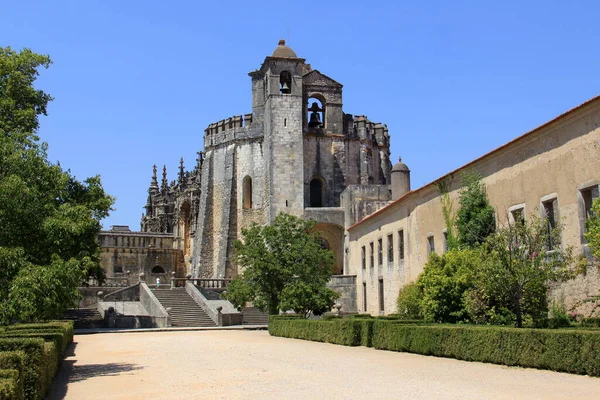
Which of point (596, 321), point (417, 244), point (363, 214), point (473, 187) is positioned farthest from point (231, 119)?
point (596, 321)

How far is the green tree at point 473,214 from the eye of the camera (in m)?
23.4

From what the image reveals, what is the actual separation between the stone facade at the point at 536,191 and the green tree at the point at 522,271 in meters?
0.83

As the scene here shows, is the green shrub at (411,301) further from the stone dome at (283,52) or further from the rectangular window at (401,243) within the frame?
the stone dome at (283,52)

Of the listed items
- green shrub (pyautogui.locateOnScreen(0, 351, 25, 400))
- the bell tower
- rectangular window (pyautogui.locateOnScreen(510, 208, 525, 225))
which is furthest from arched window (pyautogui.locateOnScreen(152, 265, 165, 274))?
green shrub (pyautogui.locateOnScreen(0, 351, 25, 400))

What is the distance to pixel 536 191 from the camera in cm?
2055

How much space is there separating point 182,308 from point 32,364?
2953 centimetres

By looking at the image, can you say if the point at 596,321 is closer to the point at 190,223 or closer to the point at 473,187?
the point at 473,187

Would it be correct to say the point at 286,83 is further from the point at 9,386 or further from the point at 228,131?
the point at 9,386

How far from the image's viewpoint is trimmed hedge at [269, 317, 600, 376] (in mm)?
12093

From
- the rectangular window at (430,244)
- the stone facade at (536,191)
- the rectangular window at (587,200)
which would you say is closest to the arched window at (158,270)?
the stone facade at (536,191)

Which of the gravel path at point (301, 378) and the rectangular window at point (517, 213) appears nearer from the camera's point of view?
the gravel path at point (301, 378)

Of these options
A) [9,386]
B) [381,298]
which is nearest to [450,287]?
[381,298]

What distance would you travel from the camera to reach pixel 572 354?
12211 mm

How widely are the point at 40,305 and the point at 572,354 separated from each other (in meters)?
9.52
